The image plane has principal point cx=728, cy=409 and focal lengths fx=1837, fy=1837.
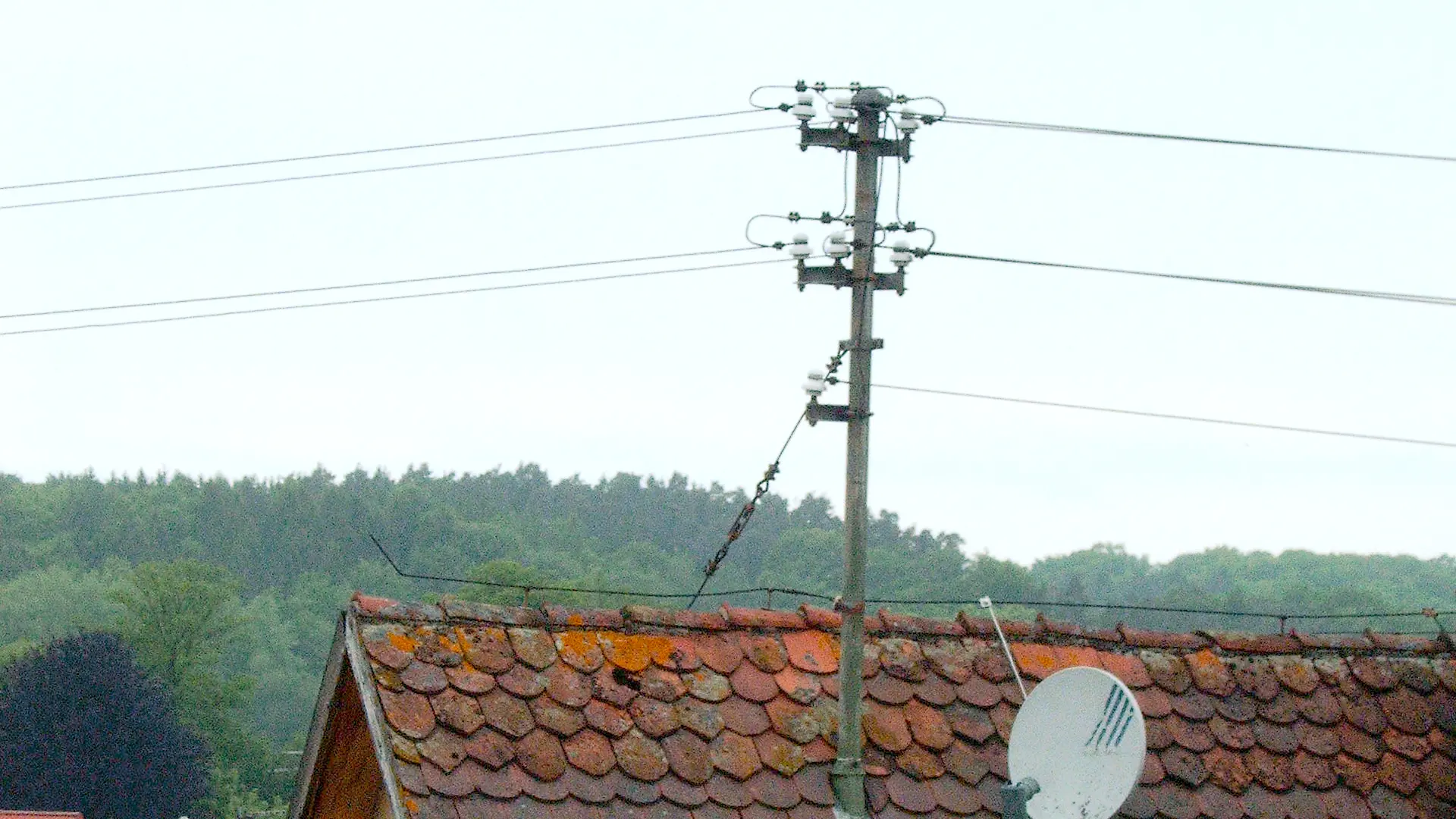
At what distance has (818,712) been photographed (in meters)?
11.1

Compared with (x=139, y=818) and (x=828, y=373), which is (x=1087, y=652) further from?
(x=139, y=818)

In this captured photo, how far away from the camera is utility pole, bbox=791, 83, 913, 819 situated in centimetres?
1094

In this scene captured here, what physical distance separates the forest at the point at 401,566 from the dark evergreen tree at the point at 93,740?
55.9ft

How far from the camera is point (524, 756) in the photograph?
33.6 ft

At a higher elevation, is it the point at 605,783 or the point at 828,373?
the point at 828,373

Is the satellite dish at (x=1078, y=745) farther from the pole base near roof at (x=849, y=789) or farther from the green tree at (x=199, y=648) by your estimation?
the green tree at (x=199, y=648)

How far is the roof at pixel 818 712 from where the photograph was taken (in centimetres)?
1024

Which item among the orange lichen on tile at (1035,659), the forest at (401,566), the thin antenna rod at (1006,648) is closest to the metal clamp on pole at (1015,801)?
the thin antenna rod at (1006,648)

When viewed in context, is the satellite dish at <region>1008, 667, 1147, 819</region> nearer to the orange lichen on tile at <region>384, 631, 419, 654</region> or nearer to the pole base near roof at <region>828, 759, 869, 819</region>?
the pole base near roof at <region>828, 759, 869, 819</region>

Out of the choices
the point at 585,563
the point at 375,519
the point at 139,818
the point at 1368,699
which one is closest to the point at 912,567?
the point at 585,563

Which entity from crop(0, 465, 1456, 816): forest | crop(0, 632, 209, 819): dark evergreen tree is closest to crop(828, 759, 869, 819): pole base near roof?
crop(0, 632, 209, 819): dark evergreen tree

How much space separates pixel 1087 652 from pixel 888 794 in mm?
1942

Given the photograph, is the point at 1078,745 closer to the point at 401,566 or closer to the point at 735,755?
the point at 735,755

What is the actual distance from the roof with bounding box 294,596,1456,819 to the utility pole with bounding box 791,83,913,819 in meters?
0.42
